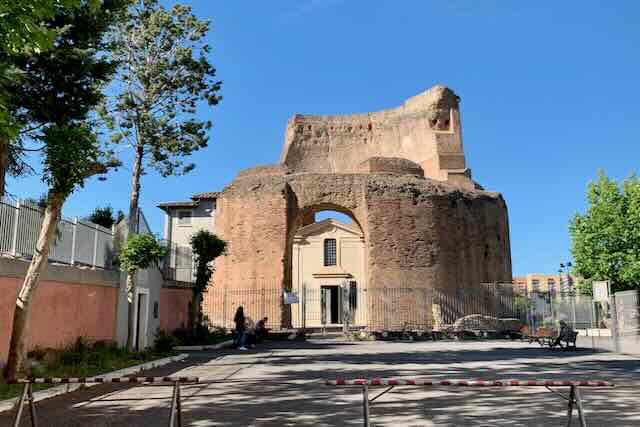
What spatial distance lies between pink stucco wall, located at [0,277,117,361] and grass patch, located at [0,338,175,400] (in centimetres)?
21

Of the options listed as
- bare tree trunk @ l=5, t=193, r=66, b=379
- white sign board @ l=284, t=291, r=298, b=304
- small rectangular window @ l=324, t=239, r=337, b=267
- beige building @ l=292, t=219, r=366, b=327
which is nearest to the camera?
bare tree trunk @ l=5, t=193, r=66, b=379

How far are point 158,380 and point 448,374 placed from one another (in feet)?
21.6

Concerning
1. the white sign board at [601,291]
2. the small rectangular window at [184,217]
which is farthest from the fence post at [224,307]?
the white sign board at [601,291]

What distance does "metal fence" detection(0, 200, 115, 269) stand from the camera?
394 inches

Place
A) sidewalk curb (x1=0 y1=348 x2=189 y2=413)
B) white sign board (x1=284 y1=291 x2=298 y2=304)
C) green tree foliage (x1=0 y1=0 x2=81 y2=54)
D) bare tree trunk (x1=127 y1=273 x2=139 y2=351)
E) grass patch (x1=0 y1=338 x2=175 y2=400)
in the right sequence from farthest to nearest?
1. white sign board (x1=284 y1=291 x2=298 y2=304)
2. bare tree trunk (x1=127 y1=273 x2=139 y2=351)
3. grass patch (x1=0 y1=338 x2=175 y2=400)
4. sidewalk curb (x1=0 y1=348 x2=189 y2=413)
5. green tree foliage (x1=0 y1=0 x2=81 y2=54)

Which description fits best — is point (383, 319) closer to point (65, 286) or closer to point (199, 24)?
point (199, 24)

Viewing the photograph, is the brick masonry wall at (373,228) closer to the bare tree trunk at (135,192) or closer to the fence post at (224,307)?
the fence post at (224,307)

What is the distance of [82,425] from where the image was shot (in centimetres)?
615

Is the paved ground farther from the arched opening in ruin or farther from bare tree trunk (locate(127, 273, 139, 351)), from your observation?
the arched opening in ruin

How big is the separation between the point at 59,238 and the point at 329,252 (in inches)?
1143

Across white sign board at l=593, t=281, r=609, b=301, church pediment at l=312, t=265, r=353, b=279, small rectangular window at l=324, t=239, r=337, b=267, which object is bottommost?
white sign board at l=593, t=281, r=609, b=301

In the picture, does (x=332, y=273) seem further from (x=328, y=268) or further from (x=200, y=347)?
(x=200, y=347)

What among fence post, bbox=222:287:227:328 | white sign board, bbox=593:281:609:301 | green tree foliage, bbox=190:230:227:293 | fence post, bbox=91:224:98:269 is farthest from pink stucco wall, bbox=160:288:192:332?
white sign board, bbox=593:281:609:301

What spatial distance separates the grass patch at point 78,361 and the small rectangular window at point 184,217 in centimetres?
2174
